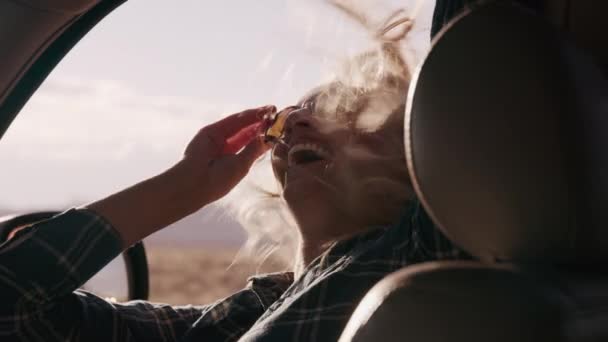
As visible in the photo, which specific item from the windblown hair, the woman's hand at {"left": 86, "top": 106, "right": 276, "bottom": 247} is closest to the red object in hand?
the woman's hand at {"left": 86, "top": 106, "right": 276, "bottom": 247}

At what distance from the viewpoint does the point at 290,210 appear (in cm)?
143

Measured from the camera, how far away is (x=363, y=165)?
140 cm

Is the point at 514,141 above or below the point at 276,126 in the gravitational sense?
above

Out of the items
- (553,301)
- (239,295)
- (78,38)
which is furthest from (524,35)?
(239,295)

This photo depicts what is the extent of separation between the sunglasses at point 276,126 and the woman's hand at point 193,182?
5cm

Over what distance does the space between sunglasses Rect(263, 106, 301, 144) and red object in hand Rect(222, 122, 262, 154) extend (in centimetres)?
8

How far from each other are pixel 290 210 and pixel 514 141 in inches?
34.1

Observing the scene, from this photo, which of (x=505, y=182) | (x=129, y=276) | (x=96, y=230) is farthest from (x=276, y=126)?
(x=505, y=182)

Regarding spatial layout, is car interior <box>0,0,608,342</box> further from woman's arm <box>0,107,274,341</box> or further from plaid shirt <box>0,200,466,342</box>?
woman's arm <box>0,107,274,341</box>

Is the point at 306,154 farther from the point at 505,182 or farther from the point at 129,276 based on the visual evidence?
the point at 505,182

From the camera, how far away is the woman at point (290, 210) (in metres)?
1.35

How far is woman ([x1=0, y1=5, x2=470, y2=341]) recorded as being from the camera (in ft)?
4.42

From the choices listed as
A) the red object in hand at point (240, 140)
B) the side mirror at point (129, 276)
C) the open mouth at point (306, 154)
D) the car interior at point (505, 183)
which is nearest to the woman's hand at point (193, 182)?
the red object in hand at point (240, 140)

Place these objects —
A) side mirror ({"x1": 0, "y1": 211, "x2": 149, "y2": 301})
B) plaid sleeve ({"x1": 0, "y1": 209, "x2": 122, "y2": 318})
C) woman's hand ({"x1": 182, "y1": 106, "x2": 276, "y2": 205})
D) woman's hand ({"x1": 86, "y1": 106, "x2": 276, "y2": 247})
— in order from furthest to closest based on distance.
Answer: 1. side mirror ({"x1": 0, "y1": 211, "x2": 149, "y2": 301})
2. woman's hand ({"x1": 182, "y1": 106, "x2": 276, "y2": 205})
3. woman's hand ({"x1": 86, "y1": 106, "x2": 276, "y2": 247})
4. plaid sleeve ({"x1": 0, "y1": 209, "x2": 122, "y2": 318})
